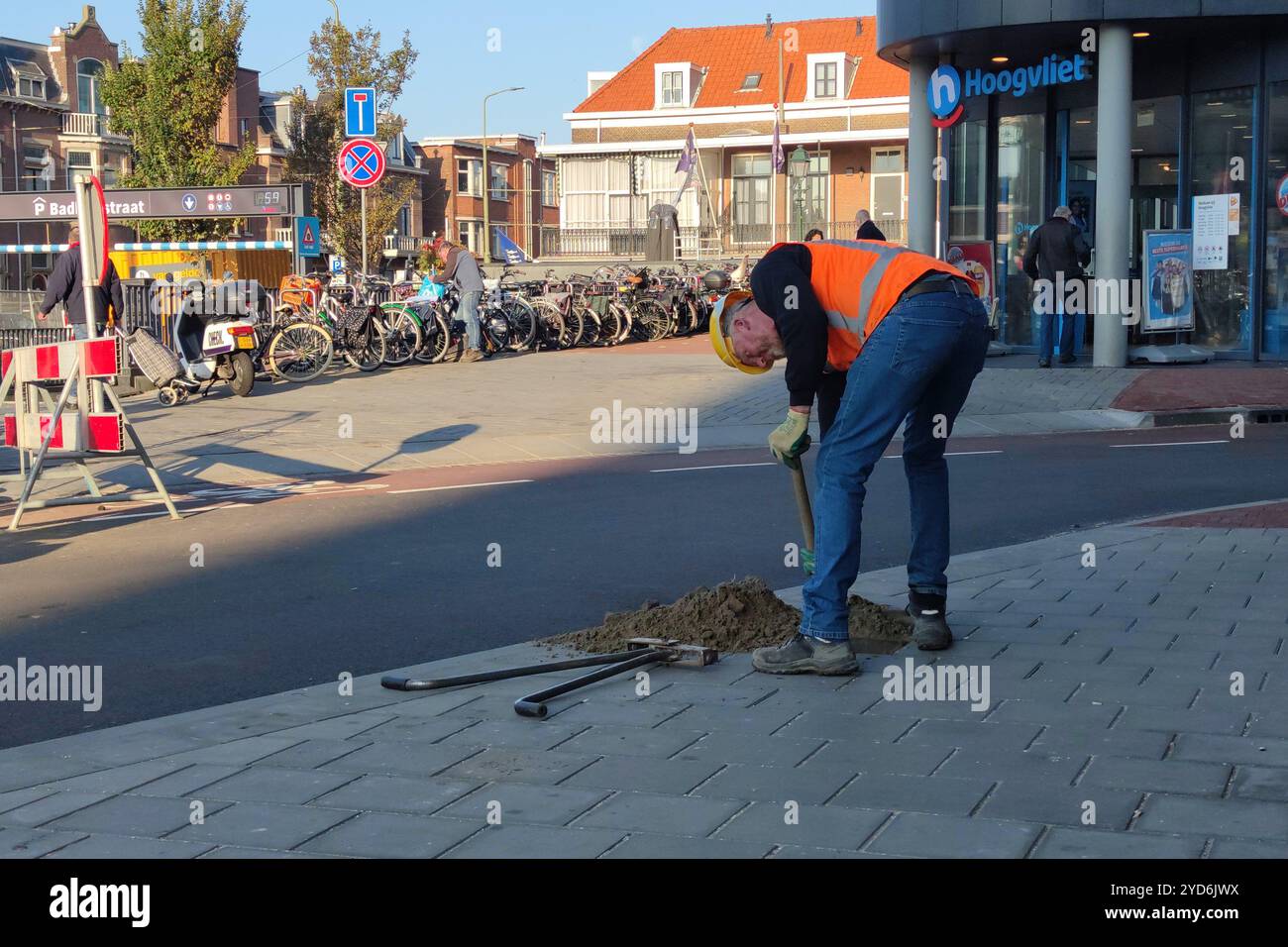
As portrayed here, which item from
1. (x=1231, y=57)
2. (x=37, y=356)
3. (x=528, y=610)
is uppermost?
(x=1231, y=57)

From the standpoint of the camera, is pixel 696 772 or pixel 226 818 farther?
pixel 696 772

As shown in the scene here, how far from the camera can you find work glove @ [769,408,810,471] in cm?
521

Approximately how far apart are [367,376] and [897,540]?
1283 centimetres

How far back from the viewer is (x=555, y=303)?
24.5m

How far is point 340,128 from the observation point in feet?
133

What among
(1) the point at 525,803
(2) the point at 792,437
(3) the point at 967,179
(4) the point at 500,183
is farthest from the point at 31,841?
(4) the point at 500,183

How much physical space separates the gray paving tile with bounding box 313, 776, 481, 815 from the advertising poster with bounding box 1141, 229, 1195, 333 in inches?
695

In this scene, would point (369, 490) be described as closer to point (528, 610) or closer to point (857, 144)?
point (528, 610)

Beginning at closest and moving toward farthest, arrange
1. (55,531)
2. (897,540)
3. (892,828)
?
(892,828)
(897,540)
(55,531)

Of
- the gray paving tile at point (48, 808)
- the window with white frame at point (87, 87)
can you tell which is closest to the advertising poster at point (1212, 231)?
the gray paving tile at point (48, 808)

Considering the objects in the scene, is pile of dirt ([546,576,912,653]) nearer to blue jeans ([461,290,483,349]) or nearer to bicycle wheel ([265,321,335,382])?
bicycle wheel ([265,321,335,382])

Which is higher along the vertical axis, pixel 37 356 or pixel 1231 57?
pixel 1231 57

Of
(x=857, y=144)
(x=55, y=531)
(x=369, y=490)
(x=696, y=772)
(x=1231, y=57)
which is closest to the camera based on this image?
(x=696, y=772)

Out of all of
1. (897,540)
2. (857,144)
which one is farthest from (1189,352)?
(857,144)
